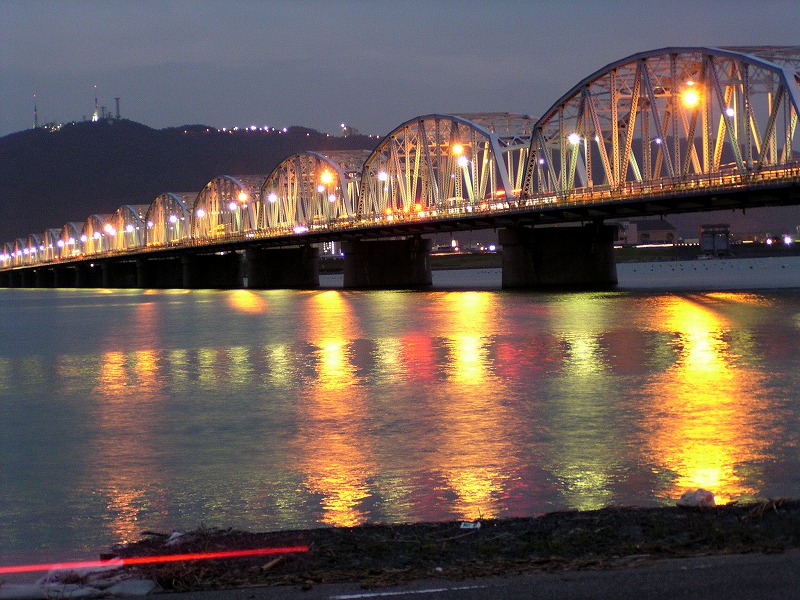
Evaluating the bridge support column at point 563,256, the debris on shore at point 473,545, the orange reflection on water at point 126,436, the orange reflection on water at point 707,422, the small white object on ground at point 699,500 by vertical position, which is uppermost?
the bridge support column at point 563,256

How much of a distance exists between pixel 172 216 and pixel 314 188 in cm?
5861

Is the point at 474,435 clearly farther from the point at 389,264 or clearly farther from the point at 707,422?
the point at 389,264

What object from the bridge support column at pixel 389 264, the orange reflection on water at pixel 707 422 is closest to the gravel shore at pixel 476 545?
the orange reflection on water at pixel 707 422

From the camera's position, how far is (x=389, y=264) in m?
112

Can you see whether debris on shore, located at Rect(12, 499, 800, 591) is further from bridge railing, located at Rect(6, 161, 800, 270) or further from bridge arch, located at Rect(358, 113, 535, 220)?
bridge arch, located at Rect(358, 113, 535, 220)

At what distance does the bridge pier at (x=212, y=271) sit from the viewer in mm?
155500

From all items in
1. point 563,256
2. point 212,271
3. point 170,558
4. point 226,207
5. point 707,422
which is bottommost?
point 707,422

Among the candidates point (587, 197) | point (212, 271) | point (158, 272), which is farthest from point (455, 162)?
→ point (158, 272)

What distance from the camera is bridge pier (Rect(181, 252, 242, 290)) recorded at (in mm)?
155500

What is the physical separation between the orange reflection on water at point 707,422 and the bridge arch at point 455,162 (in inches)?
2347

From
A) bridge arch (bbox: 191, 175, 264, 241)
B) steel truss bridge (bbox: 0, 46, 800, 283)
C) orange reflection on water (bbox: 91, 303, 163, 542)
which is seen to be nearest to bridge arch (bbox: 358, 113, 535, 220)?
steel truss bridge (bbox: 0, 46, 800, 283)

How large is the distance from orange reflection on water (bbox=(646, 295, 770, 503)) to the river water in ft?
0.19

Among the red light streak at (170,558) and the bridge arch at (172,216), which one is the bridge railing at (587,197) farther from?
the bridge arch at (172,216)

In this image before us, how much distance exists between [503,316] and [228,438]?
3614 centimetres
